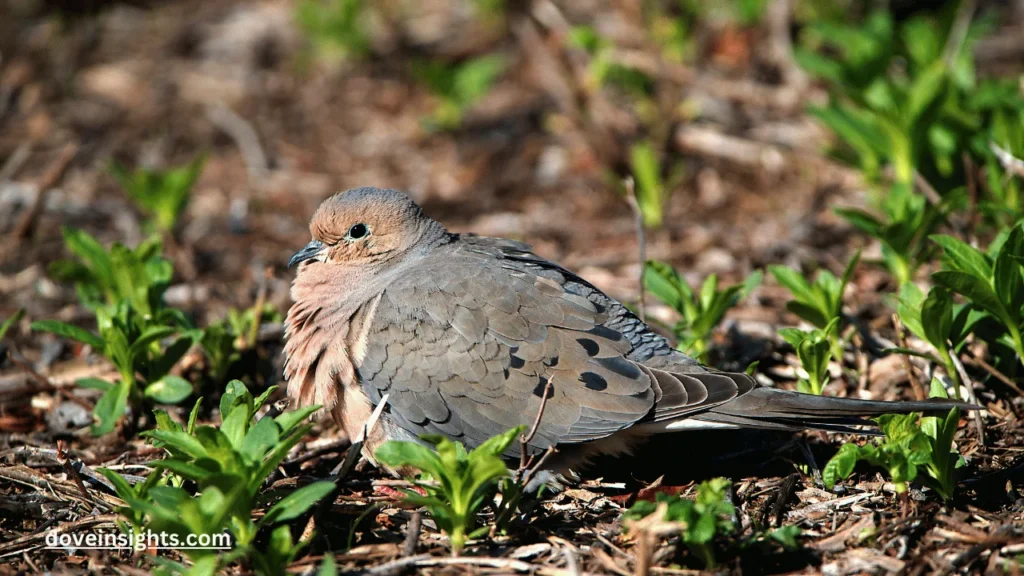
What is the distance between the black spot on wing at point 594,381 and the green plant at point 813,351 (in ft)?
2.51

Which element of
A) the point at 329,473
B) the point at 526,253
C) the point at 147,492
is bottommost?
the point at 329,473

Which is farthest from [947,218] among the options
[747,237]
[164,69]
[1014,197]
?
[164,69]

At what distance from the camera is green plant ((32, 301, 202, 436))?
4066 millimetres

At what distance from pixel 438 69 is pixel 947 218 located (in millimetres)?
3947

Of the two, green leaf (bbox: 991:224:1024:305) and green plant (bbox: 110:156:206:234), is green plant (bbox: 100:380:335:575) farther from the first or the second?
green plant (bbox: 110:156:206:234)

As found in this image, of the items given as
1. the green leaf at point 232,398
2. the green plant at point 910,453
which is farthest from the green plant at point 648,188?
the green leaf at point 232,398

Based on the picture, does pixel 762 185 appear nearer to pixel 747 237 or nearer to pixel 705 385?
pixel 747 237

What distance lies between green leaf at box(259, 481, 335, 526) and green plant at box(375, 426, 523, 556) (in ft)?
0.70

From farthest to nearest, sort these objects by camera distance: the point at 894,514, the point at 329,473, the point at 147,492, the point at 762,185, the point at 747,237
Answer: the point at 762,185
the point at 747,237
the point at 329,473
the point at 894,514
the point at 147,492

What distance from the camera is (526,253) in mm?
4312

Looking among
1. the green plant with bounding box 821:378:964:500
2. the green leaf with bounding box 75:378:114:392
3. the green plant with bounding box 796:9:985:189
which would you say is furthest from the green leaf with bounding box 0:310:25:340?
the green plant with bounding box 796:9:985:189

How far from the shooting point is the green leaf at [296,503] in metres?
3.07

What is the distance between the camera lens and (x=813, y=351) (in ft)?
12.4

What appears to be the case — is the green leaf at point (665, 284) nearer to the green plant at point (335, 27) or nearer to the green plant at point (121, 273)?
the green plant at point (121, 273)
